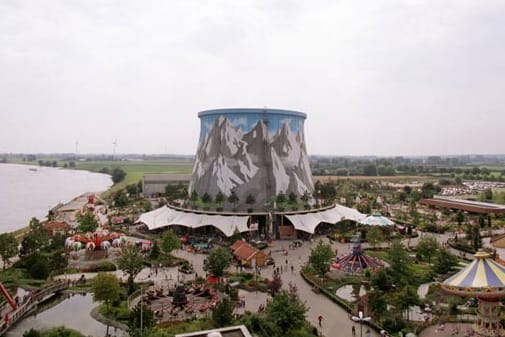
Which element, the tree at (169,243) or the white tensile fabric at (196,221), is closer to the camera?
the tree at (169,243)

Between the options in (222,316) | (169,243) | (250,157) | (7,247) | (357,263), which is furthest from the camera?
(250,157)

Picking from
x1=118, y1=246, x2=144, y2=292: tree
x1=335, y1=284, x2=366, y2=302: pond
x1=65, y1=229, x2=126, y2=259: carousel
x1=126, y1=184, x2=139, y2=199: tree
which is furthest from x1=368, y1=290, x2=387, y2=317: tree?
x1=126, y1=184, x2=139, y2=199: tree

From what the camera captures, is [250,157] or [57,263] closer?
[57,263]

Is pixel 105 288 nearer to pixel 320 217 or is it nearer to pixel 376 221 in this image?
pixel 320 217

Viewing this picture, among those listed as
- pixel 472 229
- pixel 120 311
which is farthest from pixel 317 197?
pixel 120 311

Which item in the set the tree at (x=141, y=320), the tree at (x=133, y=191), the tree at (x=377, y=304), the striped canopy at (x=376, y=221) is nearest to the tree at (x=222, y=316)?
the tree at (x=141, y=320)

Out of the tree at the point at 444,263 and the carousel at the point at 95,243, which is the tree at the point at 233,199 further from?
the tree at the point at 444,263

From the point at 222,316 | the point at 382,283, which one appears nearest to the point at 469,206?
the point at 382,283
